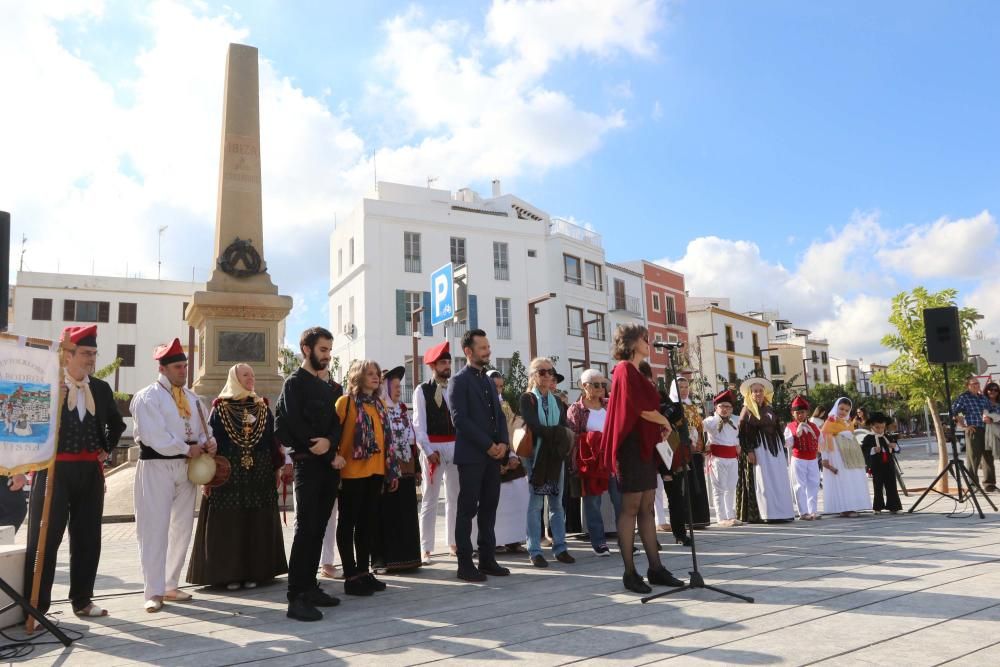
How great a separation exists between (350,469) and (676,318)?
152 ft

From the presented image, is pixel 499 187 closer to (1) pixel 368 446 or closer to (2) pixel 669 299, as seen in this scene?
(2) pixel 669 299

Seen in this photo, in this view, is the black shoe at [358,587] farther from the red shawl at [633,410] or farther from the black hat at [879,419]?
the black hat at [879,419]

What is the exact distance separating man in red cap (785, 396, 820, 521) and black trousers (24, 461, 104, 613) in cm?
823

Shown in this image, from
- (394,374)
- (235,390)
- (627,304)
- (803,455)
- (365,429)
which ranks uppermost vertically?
(627,304)

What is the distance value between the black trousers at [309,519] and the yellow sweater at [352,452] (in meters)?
0.31

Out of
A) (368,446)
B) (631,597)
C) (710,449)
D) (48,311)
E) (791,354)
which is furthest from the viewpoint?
(791,354)

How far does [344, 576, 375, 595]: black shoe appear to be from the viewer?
17.5ft

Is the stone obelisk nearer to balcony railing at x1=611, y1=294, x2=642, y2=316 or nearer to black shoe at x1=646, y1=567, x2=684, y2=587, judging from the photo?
black shoe at x1=646, y1=567, x2=684, y2=587

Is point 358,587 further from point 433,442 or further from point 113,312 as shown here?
point 113,312

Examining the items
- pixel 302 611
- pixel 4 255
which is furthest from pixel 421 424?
pixel 4 255

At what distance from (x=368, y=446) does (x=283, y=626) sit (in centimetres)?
142

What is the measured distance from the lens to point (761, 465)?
373 inches

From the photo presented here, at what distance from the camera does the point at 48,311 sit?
43.8m

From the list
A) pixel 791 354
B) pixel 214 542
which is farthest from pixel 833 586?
pixel 791 354
